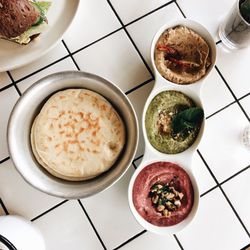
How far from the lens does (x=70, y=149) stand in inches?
38.2

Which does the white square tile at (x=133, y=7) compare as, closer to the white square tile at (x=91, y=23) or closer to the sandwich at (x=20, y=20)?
the white square tile at (x=91, y=23)

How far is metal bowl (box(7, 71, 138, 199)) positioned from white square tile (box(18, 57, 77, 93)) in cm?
9

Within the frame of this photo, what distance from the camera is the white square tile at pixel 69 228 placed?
1.04 m

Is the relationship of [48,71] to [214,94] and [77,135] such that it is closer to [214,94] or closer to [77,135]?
[77,135]

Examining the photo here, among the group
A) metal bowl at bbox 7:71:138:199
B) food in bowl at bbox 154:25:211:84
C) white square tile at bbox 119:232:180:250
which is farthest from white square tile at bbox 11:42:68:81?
white square tile at bbox 119:232:180:250

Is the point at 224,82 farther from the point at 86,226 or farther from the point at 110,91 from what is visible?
the point at 86,226

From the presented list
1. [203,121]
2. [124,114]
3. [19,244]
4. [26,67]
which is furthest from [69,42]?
[19,244]

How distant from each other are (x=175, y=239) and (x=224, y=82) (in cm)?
36

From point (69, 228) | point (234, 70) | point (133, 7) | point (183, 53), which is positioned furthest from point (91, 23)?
point (69, 228)

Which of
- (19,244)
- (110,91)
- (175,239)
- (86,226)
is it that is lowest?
(175,239)

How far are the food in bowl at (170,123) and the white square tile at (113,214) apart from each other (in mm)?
96

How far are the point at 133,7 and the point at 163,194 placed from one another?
422mm

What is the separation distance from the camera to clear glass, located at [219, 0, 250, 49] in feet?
3.41

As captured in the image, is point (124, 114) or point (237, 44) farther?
point (237, 44)
